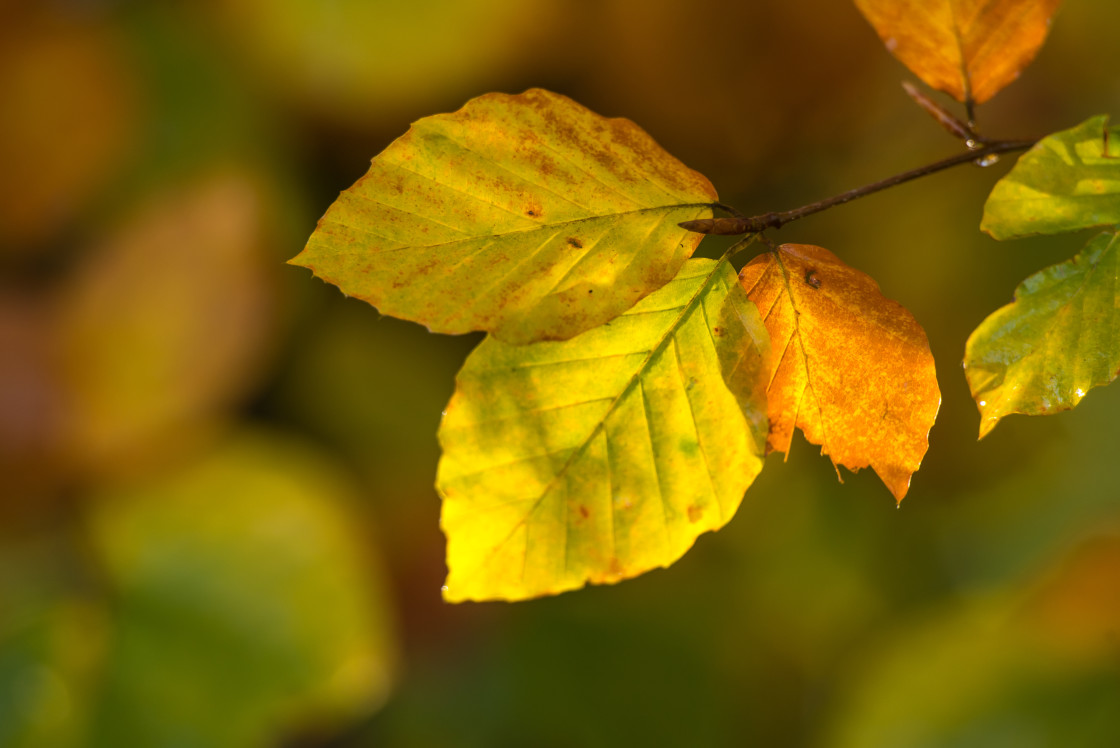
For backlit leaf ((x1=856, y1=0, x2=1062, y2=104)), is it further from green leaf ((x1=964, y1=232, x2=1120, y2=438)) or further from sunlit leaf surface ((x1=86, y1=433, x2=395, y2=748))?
sunlit leaf surface ((x1=86, y1=433, x2=395, y2=748))

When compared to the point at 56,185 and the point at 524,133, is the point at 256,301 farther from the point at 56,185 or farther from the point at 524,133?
the point at 524,133

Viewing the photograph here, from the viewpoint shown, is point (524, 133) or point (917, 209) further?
point (917, 209)

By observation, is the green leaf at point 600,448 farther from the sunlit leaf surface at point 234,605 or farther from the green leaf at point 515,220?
the sunlit leaf surface at point 234,605

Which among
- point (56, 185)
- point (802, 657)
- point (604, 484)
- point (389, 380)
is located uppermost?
point (604, 484)

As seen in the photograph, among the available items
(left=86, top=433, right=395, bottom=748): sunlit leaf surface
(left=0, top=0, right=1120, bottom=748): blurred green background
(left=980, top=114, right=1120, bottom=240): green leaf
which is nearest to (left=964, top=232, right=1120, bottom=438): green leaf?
(left=980, top=114, right=1120, bottom=240): green leaf

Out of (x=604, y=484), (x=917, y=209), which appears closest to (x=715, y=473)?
(x=604, y=484)

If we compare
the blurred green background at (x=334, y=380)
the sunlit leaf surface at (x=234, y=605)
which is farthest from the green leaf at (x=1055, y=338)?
the sunlit leaf surface at (x=234, y=605)
